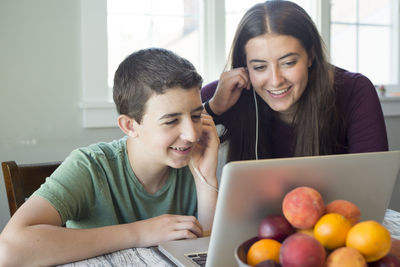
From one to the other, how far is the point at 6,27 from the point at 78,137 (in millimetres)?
549

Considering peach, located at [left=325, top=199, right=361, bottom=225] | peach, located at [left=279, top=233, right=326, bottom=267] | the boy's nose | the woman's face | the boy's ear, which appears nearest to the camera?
peach, located at [left=279, top=233, right=326, bottom=267]

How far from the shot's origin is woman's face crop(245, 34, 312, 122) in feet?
4.47

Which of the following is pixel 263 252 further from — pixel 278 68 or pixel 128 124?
pixel 278 68

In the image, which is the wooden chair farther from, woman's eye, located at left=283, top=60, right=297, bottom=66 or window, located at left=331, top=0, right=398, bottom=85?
window, located at left=331, top=0, right=398, bottom=85

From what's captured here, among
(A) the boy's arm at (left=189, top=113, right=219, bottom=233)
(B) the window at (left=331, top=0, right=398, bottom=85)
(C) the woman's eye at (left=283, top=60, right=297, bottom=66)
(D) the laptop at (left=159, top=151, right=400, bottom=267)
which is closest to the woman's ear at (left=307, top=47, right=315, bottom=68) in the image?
(C) the woman's eye at (left=283, top=60, right=297, bottom=66)

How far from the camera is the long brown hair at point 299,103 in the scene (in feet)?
4.58

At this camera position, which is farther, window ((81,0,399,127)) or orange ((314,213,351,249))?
window ((81,0,399,127))

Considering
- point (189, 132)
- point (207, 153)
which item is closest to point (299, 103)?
point (207, 153)

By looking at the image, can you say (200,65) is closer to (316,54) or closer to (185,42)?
(185,42)

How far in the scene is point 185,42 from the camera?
7.60 ft

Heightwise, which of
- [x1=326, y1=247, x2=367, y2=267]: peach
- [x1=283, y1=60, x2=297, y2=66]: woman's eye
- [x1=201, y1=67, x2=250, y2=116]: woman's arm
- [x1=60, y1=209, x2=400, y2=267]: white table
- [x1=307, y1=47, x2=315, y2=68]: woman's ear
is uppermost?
[x1=307, y1=47, x2=315, y2=68]: woman's ear

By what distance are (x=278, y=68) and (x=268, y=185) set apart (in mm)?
781

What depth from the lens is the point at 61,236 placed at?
84 cm

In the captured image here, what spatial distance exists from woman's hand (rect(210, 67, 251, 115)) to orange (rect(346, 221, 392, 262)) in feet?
3.30
